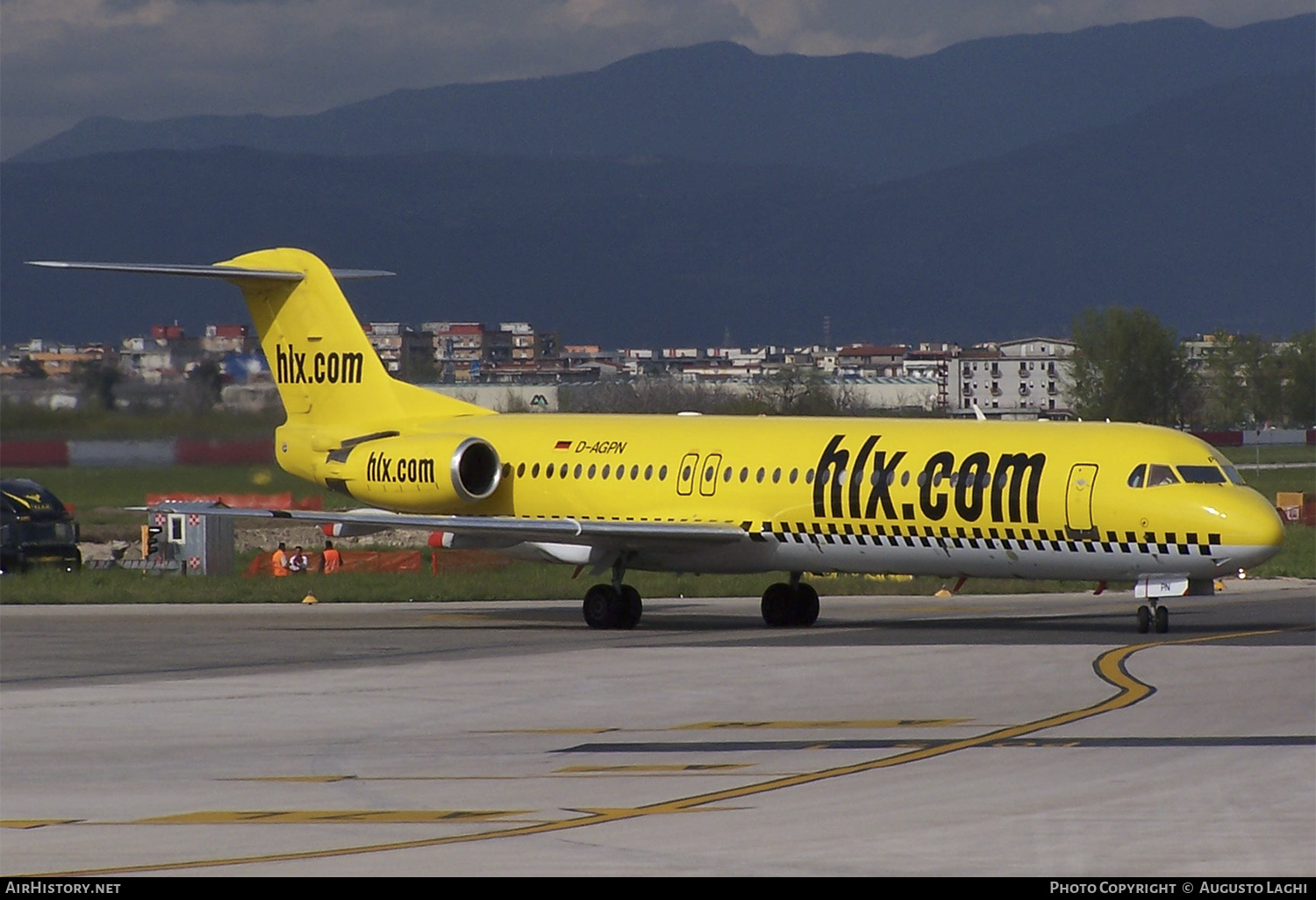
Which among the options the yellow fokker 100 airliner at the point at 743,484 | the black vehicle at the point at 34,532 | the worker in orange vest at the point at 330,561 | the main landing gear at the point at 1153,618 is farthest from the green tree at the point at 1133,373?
the main landing gear at the point at 1153,618

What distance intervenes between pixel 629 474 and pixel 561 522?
7.08ft

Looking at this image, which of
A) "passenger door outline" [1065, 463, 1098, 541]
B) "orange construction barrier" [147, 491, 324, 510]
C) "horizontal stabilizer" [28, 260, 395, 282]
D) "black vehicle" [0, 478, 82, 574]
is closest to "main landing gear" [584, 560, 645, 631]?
"passenger door outline" [1065, 463, 1098, 541]

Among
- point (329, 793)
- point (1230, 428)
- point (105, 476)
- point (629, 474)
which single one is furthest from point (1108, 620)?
point (1230, 428)

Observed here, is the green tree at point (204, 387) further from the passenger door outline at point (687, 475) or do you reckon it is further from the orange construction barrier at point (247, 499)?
the passenger door outline at point (687, 475)

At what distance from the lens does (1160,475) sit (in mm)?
26672

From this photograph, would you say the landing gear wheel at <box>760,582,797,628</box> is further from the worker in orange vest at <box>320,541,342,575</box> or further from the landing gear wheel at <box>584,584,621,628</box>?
the worker in orange vest at <box>320,541,342,575</box>

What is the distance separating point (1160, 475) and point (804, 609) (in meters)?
6.23

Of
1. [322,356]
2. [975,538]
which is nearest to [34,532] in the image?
[322,356]

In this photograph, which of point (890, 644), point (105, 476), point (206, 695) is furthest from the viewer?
point (105, 476)

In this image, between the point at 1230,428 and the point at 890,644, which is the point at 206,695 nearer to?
the point at 890,644

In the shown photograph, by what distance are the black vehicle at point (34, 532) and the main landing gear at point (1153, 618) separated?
25.2m

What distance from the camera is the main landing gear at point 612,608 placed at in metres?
30.0

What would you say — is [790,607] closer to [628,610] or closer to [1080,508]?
[628,610]

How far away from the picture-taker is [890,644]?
85.6ft
